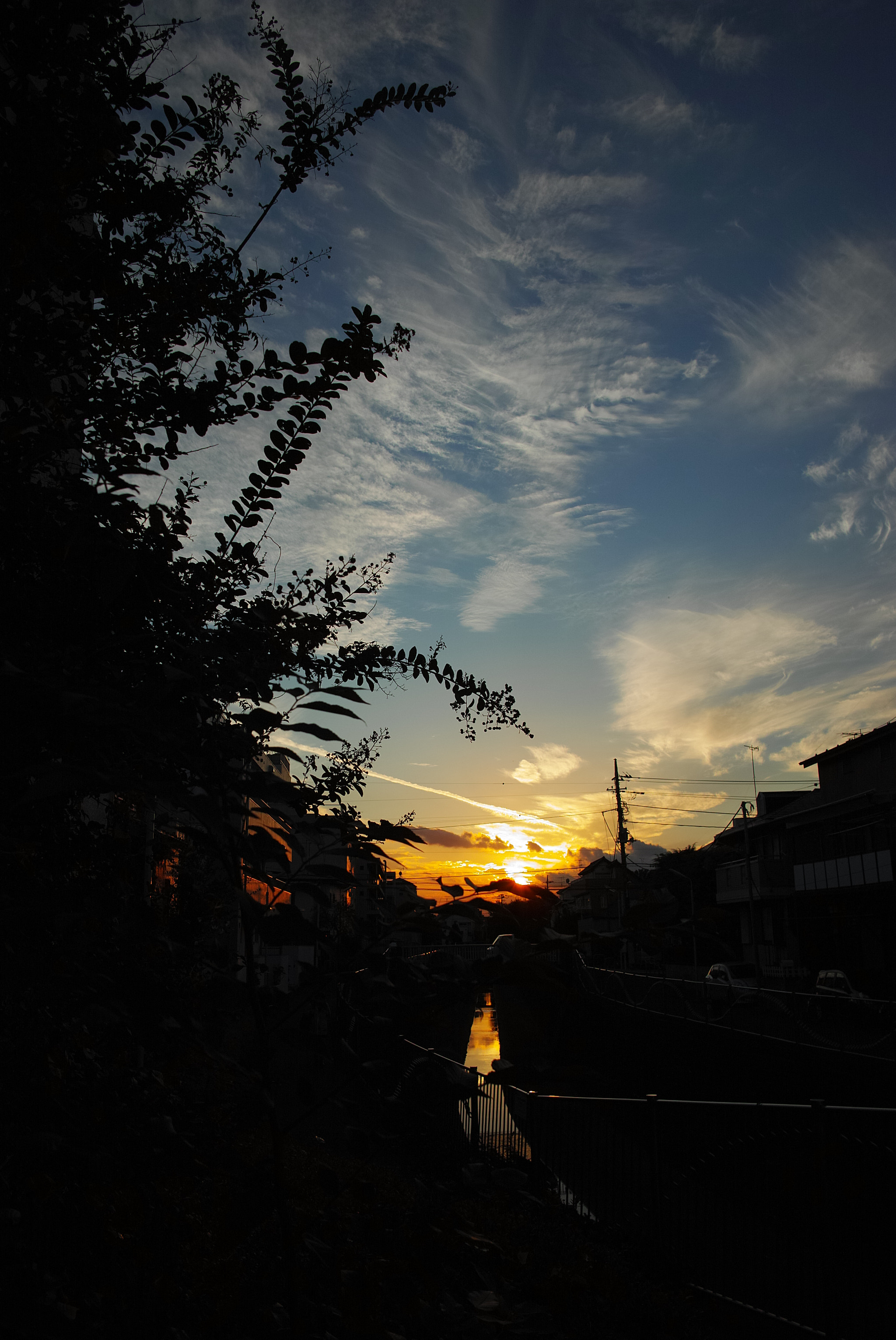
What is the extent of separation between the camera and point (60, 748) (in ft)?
6.09

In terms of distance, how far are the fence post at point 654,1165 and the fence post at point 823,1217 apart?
53.7 inches

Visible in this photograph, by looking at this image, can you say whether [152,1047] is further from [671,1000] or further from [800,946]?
[800,946]

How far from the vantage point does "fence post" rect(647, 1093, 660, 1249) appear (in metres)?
7.51

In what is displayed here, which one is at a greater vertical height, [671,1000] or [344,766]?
[344,766]

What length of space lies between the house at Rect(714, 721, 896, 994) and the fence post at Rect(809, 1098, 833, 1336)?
944 inches

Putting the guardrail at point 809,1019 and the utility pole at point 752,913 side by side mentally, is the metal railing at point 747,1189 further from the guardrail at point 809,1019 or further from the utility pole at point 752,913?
the utility pole at point 752,913

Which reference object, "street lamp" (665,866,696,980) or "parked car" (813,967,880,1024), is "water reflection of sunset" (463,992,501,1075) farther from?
"street lamp" (665,866,696,980)

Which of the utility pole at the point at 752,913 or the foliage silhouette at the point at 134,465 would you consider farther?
the utility pole at the point at 752,913

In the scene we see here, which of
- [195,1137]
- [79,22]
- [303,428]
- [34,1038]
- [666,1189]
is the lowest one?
[666,1189]

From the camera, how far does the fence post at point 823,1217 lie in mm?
6141

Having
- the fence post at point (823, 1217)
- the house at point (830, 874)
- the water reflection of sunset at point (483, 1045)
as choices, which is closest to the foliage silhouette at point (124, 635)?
the fence post at point (823, 1217)

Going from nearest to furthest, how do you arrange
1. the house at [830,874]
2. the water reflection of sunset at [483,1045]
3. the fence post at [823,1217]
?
1. the fence post at [823,1217]
2. the water reflection of sunset at [483,1045]
3. the house at [830,874]

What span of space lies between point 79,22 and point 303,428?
130 cm

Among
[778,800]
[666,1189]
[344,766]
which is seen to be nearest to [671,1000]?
[666,1189]
